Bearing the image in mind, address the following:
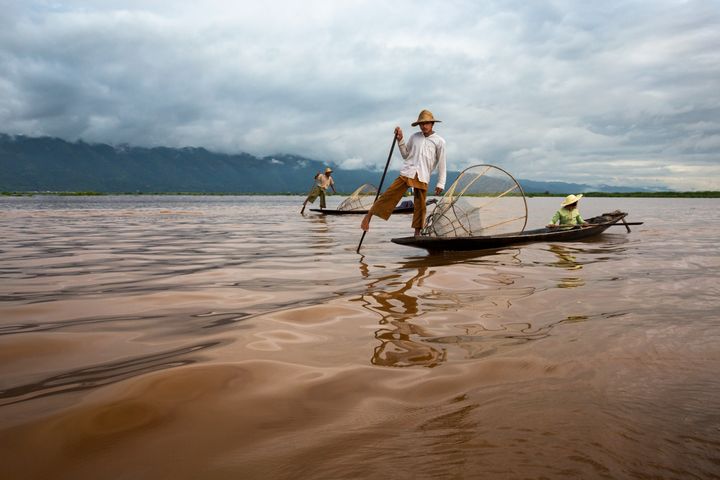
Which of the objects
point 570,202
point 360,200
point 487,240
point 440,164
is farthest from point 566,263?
point 360,200

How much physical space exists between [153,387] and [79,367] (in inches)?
24.8

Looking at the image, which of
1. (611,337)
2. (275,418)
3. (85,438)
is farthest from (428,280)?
(85,438)

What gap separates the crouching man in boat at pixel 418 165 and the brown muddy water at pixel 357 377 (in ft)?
8.33

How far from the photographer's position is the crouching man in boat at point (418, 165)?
23.8 ft

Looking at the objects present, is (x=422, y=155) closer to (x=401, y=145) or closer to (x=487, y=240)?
(x=401, y=145)

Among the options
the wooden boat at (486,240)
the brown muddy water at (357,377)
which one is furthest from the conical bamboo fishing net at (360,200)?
the brown muddy water at (357,377)

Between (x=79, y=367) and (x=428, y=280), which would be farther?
(x=428, y=280)

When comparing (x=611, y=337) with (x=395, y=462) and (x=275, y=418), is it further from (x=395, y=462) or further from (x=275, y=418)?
(x=275, y=418)

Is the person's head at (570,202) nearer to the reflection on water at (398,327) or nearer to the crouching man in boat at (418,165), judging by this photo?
the crouching man in boat at (418,165)

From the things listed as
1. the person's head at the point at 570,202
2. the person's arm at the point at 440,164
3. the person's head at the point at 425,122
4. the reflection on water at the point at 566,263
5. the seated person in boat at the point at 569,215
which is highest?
the person's head at the point at 425,122

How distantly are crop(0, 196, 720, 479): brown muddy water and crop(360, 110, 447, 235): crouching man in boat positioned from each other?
8.33ft

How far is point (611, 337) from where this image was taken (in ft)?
9.84

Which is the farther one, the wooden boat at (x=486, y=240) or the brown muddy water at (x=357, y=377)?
the wooden boat at (x=486, y=240)

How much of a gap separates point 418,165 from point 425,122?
0.70m
